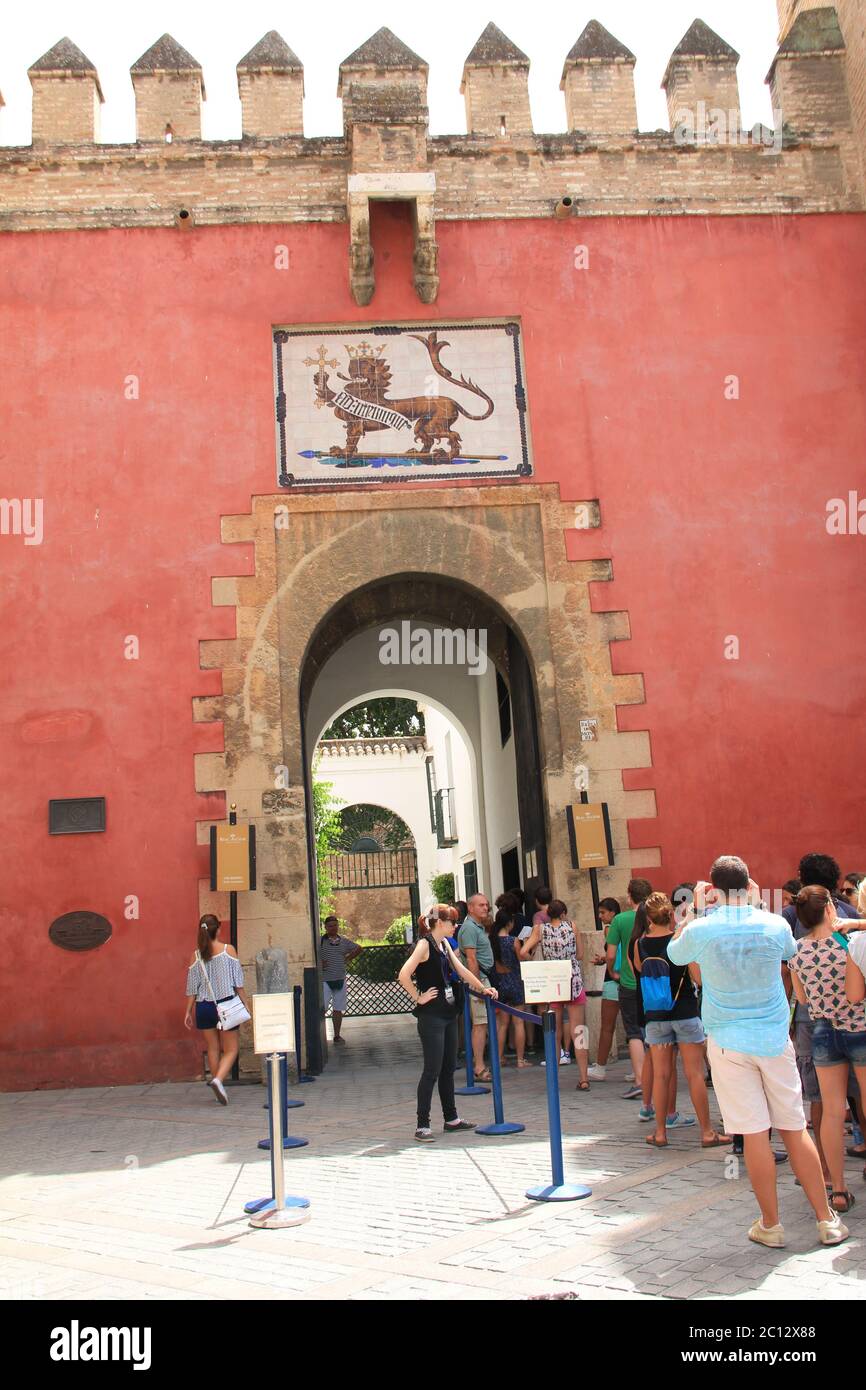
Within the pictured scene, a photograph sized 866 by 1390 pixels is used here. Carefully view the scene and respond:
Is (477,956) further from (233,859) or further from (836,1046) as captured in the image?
(836,1046)

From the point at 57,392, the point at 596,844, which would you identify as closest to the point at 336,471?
the point at 57,392

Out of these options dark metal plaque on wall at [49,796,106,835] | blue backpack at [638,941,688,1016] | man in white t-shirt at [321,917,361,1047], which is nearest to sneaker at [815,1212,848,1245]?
blue backpack at [638,941,688,1016]

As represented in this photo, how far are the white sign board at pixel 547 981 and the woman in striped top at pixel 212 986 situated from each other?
12.0 ft

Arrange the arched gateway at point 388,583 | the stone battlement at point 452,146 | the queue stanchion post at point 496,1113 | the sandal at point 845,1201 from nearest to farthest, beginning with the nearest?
the sandal at point 845,1201, the queue stanchion post at point 496,1113, the arched gateway at point 388,583, the stone battlement at point 452,146

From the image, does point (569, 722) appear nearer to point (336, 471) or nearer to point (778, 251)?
point (336, 471)

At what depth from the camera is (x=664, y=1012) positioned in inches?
250

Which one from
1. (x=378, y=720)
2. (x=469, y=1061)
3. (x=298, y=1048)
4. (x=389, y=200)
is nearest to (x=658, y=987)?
(x=469, y=1061)

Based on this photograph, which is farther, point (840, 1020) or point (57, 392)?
point (57, 392)

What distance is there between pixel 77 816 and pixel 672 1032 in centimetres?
545

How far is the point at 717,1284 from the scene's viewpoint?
382cm

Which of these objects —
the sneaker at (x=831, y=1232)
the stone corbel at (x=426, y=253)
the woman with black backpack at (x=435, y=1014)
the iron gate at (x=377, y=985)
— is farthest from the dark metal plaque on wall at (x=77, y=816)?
the iron gate at (x=377, y=985)

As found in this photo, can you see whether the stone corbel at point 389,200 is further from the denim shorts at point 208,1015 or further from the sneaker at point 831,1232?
the sneaker at point 831,1232

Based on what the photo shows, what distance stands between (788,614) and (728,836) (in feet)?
6.56

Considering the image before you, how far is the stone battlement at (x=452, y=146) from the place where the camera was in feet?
35.7
